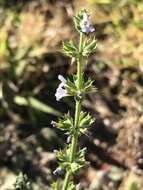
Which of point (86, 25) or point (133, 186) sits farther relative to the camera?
point (133, 186)

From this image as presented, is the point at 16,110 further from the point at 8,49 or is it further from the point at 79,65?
the point at 79,65

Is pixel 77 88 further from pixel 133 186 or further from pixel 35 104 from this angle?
pixel 35 104

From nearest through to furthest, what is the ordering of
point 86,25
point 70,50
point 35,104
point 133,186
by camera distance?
point 86,25 → point 70,50 → point 133,186 → point 35,104

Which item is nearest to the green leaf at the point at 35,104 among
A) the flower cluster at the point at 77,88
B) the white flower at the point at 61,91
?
the flower cluster at the point at 77,88

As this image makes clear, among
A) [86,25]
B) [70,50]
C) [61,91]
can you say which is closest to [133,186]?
[61,91]

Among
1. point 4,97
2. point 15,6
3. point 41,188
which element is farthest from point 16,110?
point 15,6

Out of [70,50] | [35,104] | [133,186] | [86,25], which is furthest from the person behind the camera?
[35,104]

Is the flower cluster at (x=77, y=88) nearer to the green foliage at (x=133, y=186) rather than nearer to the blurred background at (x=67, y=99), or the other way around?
the green foliage at (x=133, y=186)

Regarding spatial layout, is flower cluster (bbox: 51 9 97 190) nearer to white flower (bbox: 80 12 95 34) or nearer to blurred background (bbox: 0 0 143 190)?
white flower (bbox: 80 12 95 34)
